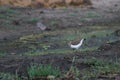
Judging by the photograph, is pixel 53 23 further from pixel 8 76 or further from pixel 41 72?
pixel 41 72

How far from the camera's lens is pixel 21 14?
22.2m

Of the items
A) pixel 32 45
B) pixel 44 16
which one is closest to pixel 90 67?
pixel 32 45

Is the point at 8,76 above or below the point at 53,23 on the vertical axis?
above

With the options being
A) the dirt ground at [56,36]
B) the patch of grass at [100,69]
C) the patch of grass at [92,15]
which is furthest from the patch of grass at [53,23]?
the patch of grass at [100,69]

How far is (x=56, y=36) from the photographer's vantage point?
648 inches

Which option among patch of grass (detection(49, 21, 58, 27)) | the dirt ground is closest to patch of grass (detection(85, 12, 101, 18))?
the dirt ground

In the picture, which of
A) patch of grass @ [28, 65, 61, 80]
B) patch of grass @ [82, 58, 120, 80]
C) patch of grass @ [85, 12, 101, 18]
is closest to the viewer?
patch of grass @ [28, 65, 61, 80]


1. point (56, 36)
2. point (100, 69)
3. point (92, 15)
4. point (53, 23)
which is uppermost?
point (100, 69)

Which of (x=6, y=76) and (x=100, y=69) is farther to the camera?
(x=100, y=69)

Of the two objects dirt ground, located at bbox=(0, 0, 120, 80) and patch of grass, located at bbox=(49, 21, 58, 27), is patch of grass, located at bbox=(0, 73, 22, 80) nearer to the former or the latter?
dirt ground, located at bbox=(0, 0, 120, 80)

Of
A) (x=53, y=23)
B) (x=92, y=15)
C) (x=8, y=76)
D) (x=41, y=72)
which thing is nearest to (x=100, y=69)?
(x=41, y=72)

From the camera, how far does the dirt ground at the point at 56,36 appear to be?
898cm

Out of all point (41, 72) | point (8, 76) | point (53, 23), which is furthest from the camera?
point (53, 23)

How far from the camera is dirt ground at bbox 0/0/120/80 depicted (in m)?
8.98
